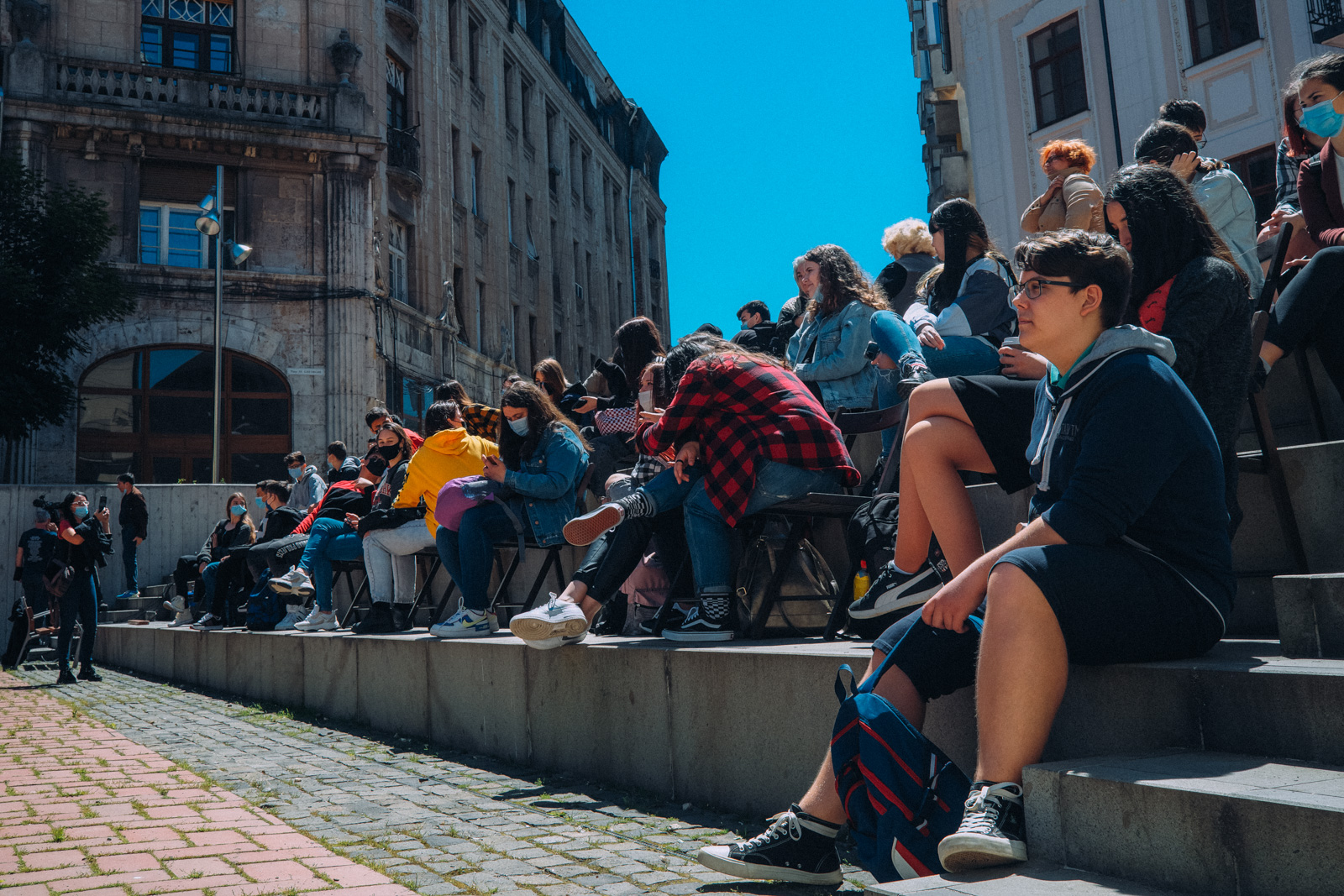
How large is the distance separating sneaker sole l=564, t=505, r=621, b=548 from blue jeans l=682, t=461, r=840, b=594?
37 cm

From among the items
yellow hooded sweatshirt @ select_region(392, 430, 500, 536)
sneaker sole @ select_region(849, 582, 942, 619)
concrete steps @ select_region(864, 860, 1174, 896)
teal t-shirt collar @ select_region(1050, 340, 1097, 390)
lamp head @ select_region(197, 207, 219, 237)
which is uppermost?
lamp head @ select_region(197, 207, 219, 237)

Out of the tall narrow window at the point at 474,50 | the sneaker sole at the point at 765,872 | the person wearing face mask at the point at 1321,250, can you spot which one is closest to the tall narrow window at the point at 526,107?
the tall narrow window at the point at 474,50

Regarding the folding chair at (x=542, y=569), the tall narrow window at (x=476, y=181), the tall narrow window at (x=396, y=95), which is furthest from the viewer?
the tall narrow window at (x=476, y=181)

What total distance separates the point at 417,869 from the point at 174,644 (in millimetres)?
10247

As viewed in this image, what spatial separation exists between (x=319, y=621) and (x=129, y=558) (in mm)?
9716

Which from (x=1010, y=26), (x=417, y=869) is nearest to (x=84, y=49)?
(x=1010, y=26)

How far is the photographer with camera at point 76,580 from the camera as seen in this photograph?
12.6 m

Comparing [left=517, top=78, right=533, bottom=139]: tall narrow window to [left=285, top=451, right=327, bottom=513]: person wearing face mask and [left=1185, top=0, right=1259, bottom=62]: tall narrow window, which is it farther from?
[left=285, top=451, right=327, bottom=513]: person wearing face mask

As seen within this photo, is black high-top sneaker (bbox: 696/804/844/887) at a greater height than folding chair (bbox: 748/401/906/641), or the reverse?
folding chair (bbox: 748/401/906/641)

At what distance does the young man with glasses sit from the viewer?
2.84m

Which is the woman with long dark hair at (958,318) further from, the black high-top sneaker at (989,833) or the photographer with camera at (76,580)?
the photographer with camera at (76,580)

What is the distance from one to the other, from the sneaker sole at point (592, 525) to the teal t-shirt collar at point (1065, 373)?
8.94 ft

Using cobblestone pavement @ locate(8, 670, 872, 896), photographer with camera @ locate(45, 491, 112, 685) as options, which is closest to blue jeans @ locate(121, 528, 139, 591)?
photographer with camera @ locate(45, 491, 112, 685)

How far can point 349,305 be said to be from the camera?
25312mm
